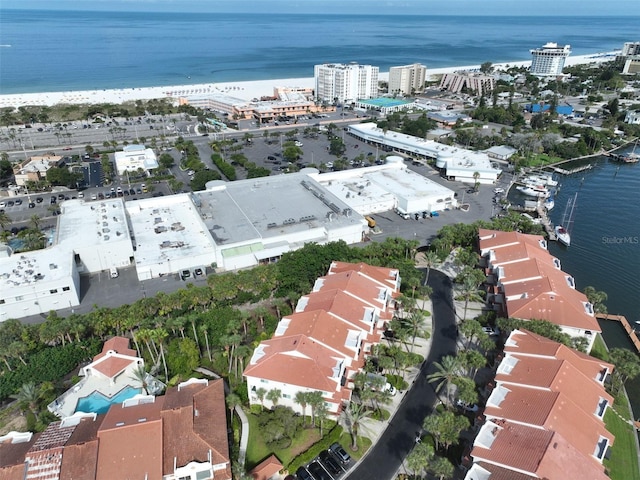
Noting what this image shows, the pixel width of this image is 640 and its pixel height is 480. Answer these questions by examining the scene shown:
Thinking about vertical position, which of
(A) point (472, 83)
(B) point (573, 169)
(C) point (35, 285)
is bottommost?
(C) point (35, 285)

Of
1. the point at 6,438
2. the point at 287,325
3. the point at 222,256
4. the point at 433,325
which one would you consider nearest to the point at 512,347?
the point at 433,325

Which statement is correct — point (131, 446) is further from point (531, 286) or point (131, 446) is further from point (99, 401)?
point (531, 286)

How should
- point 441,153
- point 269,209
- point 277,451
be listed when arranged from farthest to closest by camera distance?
1. point 441,153
2. point 269,209
3. point 277,451

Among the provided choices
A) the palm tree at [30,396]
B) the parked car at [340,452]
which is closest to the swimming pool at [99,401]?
the palm tree at [30,396]

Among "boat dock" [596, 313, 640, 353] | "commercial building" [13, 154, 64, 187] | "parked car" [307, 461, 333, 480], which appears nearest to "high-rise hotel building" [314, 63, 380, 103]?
"commercial building" [13, 154, 64, 187]

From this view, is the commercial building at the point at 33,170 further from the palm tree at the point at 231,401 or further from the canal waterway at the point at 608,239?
the canal waterway at the point at 608,239

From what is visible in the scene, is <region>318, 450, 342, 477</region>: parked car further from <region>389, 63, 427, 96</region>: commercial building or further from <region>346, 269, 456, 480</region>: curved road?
<region>389, 63, 427, 96</region>: commercial building

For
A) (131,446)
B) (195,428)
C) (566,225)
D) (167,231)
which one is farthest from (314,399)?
(566,225)
